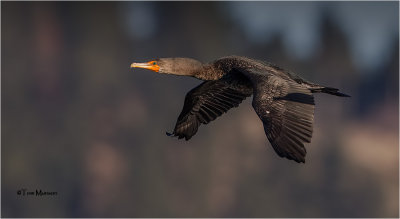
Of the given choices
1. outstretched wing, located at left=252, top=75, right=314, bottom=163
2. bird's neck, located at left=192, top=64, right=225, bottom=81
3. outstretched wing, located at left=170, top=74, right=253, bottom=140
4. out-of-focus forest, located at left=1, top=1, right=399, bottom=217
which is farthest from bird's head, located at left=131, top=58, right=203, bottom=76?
out-of-focus forest, located at left=1, top=1, right=399, bottom=217

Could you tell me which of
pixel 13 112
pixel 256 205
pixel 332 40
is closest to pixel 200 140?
pixel 256 205

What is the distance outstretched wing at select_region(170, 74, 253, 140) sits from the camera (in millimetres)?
13023

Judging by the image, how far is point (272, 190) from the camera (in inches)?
2477

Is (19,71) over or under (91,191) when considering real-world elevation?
over

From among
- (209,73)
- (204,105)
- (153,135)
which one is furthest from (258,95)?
(153,135)

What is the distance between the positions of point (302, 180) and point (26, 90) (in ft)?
70.0

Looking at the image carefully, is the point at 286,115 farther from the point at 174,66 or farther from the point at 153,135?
the point at 153,135

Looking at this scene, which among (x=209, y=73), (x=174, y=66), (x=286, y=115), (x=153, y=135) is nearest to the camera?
(x=286, y=115)

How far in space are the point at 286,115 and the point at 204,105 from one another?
9.50 ft

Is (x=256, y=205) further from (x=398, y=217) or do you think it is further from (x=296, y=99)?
(x=296, y=99)

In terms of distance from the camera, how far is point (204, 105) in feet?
43.0

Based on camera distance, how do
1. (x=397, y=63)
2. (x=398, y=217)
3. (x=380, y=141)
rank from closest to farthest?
1. (x=398, y=217)
2. (x=380, y=141)
3. (x=397, y=63)

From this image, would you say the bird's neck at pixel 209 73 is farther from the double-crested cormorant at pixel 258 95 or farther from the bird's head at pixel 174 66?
the bird's head at pixel 174 66

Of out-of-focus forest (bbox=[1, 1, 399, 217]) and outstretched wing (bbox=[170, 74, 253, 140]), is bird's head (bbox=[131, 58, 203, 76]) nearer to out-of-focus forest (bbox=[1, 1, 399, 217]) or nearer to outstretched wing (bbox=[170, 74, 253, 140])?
outstretched wing (bbox=[170, 74, 253, 140])
